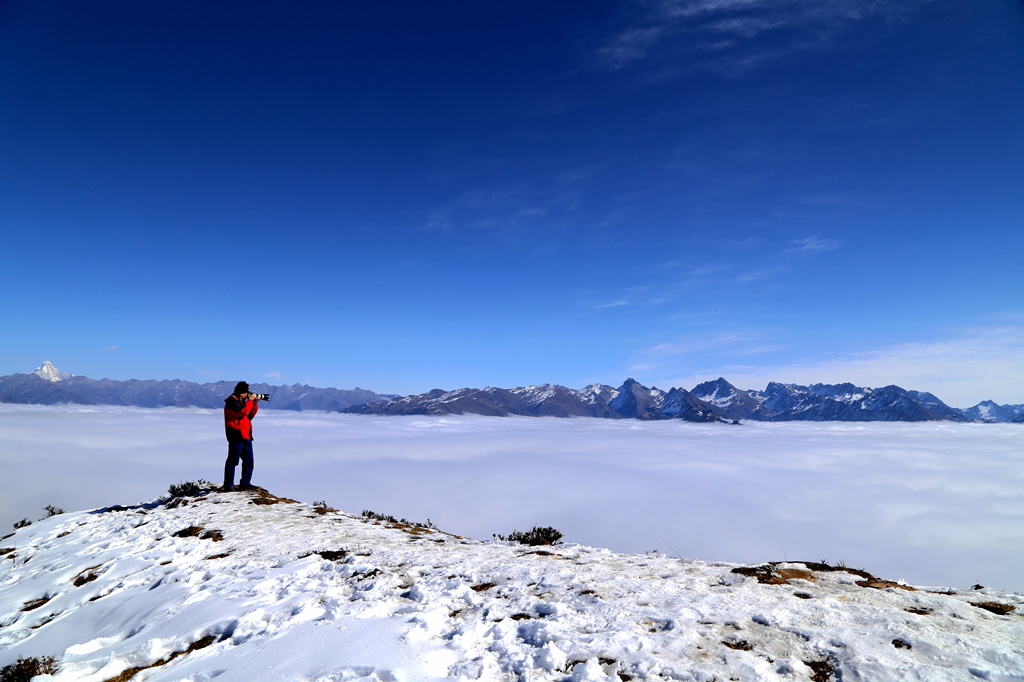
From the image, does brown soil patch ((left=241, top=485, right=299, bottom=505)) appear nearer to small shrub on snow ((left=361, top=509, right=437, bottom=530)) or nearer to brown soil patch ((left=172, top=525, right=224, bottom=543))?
small shrub on snow ((left=361, top=509, right=437, bottom=530))

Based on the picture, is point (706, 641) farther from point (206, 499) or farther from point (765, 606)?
point (206, 499)

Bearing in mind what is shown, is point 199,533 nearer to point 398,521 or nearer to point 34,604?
point 34,604

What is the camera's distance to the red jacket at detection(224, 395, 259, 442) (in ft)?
55.1

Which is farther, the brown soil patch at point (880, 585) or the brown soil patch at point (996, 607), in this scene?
the brown soil patch at point (880, 585)

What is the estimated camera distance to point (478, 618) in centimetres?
601

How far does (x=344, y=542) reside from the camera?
10445mm

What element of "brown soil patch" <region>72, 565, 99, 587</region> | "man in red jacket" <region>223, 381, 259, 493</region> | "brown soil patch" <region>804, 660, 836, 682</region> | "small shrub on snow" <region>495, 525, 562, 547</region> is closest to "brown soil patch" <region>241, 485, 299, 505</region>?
"man in red jacket" <region>223, 381, 259, 493</region>

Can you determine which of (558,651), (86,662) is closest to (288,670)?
(558,651)

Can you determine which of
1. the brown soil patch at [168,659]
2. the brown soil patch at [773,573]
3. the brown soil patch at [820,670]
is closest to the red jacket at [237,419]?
the brown soil patch at [168,659]

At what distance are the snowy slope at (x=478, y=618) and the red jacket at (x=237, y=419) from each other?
6.68m

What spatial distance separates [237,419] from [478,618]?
1469 centimetres

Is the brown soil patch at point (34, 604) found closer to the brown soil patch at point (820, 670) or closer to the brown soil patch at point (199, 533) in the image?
the brown soil patch at point (199, 533)

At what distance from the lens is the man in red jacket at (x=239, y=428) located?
16.8m

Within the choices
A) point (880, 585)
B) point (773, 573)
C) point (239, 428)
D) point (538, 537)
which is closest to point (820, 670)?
point (773, 573)
